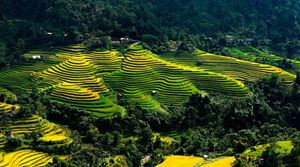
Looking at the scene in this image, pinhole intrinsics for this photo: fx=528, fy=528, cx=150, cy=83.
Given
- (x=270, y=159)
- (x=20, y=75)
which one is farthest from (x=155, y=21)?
(x=270, y=159)

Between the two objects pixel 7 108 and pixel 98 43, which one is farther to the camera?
pixel 98 43

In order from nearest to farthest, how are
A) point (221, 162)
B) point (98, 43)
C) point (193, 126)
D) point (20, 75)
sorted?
point (221, 162) < point (193, 126) < point (20, 75) < point (98, 43)

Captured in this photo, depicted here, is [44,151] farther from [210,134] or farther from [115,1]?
[115,1]

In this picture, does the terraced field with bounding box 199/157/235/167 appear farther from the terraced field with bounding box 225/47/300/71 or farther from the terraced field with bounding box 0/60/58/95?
the terraced field with bounding box 225/47/300/71

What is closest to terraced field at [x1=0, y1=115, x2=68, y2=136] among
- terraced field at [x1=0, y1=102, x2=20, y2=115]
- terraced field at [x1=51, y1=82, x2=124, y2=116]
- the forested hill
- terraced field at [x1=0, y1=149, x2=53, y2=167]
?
terraced field at [x1=0, y1=102, x2=20, y2=115]

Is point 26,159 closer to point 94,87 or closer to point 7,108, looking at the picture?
point 7,108

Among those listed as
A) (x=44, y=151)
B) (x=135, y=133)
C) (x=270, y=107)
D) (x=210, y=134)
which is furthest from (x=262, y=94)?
(x=44, y=151)

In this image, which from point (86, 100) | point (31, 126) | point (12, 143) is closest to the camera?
point (12, 143)
